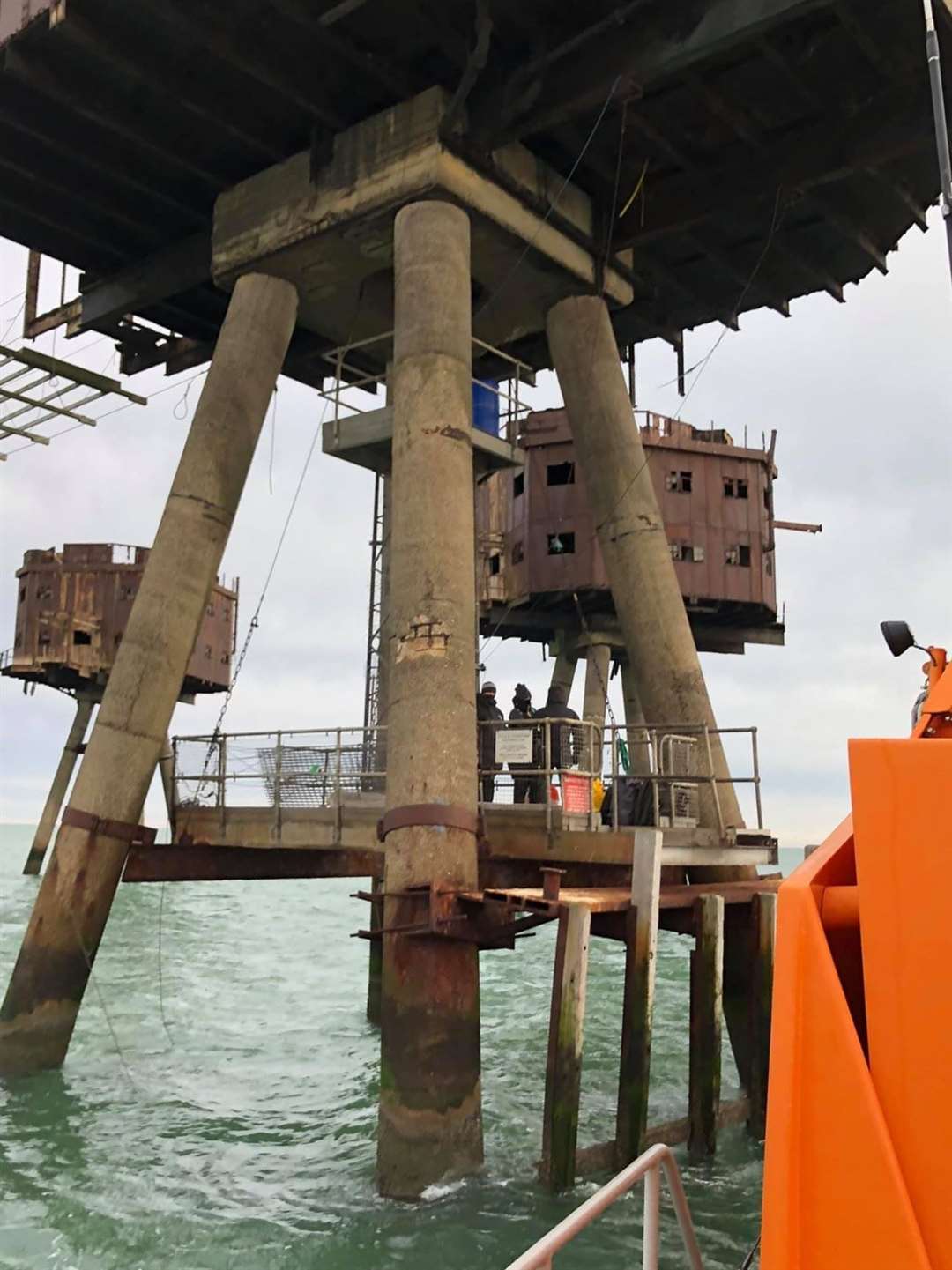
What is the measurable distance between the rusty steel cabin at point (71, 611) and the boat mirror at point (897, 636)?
37.9 metres

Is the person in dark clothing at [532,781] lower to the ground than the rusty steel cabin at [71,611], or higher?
lower

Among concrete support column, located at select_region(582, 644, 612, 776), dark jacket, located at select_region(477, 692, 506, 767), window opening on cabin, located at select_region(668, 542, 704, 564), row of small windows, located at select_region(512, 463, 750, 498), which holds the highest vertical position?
Answer: row of small windows, located at select_region(512, 463, 750, 498)

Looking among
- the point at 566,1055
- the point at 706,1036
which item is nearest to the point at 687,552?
the point at 706,1036

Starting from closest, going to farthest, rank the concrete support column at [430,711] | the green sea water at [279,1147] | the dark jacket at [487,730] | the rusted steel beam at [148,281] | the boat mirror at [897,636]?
the boat mirror at [897,636], the green sea water at [279,1147], the concrete support column at [430,711], the dark jacket at [487,730], the rusted steel beam at [148,281]

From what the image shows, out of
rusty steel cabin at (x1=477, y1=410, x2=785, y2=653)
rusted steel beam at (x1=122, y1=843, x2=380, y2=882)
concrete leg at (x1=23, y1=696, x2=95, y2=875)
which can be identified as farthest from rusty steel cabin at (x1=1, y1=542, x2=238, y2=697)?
rusted steel beam at (x1=122, y1=843, x2=380, y2=882)

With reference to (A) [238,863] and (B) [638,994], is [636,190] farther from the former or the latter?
(B) [638,994]

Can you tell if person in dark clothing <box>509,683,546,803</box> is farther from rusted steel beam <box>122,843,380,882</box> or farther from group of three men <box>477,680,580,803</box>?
rusted steel beam <box>122,843,380,882</box>

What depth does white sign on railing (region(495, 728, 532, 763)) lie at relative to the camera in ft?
41.4

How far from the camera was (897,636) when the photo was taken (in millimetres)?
4133

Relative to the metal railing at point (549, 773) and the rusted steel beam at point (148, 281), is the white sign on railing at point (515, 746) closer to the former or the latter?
the metal railing at point (549, 773)

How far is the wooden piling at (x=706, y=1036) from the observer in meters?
11.0

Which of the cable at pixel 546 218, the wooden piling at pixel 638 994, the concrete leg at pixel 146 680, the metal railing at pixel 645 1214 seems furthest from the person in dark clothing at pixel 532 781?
the metal railing at pixel 645 1214

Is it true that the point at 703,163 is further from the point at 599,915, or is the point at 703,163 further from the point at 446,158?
the point at 599,915

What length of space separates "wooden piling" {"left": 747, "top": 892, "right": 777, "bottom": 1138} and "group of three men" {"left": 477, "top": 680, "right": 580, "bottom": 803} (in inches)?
110
